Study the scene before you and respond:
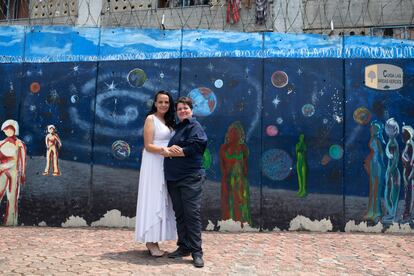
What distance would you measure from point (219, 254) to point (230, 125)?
190cm

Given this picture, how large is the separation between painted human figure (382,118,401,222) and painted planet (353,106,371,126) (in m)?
0.36

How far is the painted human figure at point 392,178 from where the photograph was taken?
507cm

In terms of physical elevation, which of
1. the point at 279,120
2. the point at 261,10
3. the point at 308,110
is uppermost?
the point at 261,10

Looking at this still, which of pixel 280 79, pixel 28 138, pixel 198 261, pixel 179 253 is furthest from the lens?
pixel 28 138

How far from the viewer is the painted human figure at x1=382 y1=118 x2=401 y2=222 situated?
16.6ft

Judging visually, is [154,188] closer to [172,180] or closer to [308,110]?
[172,180]

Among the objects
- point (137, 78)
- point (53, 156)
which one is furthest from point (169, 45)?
point (53, 156)

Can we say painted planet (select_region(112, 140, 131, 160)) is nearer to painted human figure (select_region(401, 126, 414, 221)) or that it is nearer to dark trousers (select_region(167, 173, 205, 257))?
dark trousers (select_region(167, 173, 205, 257))

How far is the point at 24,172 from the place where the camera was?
5.38 metres

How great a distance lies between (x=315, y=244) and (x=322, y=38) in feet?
9.36

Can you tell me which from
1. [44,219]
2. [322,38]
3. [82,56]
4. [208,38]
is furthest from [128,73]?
[322,38]

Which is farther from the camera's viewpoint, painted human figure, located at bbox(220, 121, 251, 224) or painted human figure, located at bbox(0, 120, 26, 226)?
painted human figure, located at bbox(0, 120, 26, 226)

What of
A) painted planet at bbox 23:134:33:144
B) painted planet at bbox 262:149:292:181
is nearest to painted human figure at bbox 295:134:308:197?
painted planet at bbox 262:149:292:181

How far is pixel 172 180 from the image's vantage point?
3674mm
